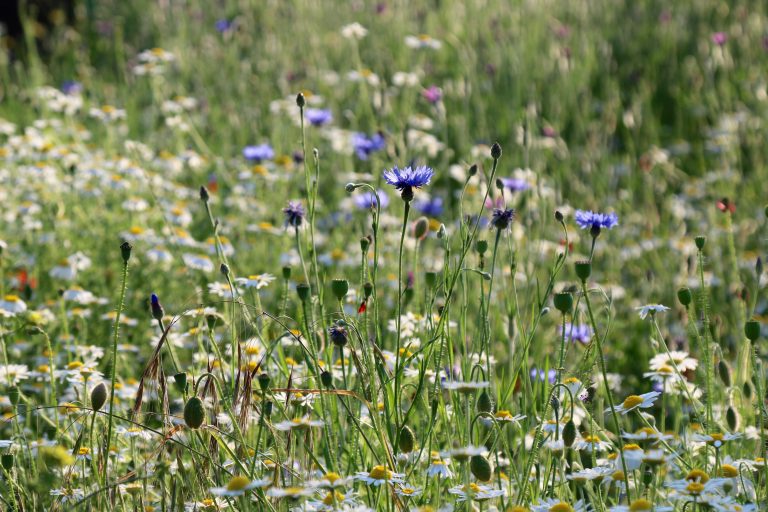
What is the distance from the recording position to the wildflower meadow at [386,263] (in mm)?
1766

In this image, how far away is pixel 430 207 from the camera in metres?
4.36

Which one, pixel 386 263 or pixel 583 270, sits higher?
pixel 386 263

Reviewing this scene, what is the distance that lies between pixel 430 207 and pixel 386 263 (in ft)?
2.81

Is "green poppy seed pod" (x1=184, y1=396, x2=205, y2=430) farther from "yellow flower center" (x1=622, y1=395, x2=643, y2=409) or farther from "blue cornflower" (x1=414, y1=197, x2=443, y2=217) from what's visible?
"blue cornflower" (x1=414, y1=197, x2=443, y2=217)

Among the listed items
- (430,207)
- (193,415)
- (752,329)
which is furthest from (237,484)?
(430,207)

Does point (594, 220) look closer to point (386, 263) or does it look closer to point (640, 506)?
point (640, 506)

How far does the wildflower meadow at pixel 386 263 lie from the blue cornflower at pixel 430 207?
31 mm

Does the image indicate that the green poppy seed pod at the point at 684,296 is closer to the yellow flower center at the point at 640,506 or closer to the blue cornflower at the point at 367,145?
the yellow flower center at the point at 640,506

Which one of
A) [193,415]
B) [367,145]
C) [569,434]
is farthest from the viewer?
[367,145]

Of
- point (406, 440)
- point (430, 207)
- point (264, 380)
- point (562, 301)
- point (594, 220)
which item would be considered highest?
point (430, 207)

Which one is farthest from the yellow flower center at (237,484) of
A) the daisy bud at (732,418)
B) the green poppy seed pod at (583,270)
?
the daisy bud at (732,418)

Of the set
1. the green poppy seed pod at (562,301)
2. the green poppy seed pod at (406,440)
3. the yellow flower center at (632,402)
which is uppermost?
the green poppy seed pod at (562,301)

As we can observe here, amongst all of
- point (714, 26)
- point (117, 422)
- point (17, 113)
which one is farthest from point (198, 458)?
point (714, 26)

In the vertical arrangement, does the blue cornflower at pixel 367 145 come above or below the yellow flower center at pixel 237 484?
above
